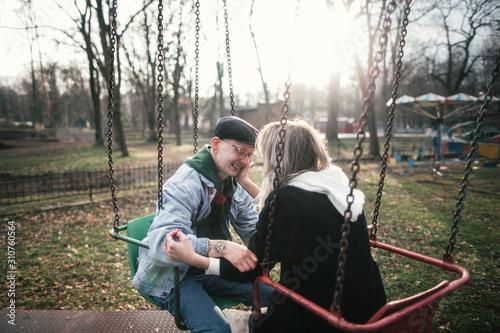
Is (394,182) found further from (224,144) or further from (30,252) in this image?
Answer: (30,252)

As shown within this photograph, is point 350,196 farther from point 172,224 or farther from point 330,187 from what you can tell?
point 172,224

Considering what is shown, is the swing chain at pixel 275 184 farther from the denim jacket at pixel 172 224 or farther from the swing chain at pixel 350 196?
the denim jacket at pixel 172 224

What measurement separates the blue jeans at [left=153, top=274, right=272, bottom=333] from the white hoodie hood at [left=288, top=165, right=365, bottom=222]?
1029 millimetres

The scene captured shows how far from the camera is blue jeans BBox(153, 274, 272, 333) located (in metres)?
1.82

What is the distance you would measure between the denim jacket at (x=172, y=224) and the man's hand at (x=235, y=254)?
6cm

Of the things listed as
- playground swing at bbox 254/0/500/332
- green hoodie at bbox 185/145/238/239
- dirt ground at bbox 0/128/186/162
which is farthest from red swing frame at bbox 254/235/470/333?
dirt ground at bbox 0/128/186/162

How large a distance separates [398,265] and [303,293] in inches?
134

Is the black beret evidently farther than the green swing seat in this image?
No

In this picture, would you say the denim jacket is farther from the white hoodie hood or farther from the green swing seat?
the white hoodie hood

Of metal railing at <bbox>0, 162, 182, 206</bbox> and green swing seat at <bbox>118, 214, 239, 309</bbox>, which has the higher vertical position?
green swing seat at <bbox>118, 214, 239, 309</bbox>

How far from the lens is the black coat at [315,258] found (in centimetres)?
141

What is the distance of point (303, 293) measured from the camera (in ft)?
4.92

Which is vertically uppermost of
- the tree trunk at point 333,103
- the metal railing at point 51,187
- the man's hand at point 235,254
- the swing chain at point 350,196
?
the tree trunk at point 333,103

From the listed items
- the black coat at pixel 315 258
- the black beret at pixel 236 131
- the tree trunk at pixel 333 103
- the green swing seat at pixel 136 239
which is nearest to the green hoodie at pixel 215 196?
the black beret at pixel 236 131
